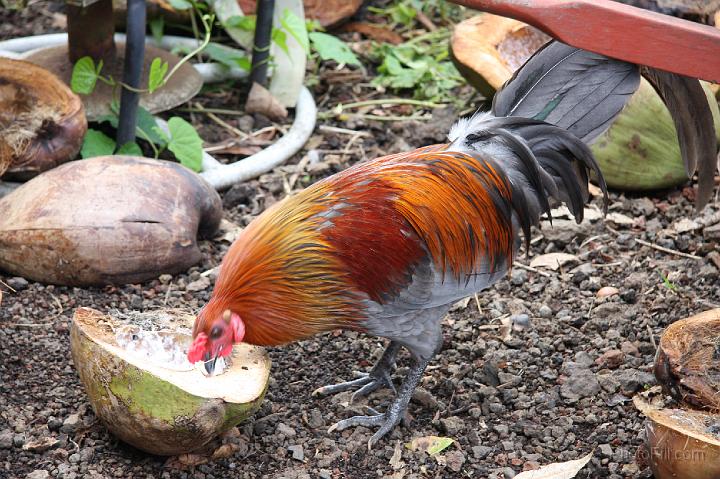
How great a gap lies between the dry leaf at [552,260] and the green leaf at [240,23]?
2.54 m

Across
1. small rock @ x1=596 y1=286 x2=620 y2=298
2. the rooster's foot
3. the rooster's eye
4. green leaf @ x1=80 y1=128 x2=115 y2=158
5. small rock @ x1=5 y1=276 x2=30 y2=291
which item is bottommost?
small rock @ x1=5 y1=276 x2=30 y2=291

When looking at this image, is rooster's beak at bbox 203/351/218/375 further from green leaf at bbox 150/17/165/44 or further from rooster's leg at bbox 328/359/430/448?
green leaf at bbox 150/17/165/44

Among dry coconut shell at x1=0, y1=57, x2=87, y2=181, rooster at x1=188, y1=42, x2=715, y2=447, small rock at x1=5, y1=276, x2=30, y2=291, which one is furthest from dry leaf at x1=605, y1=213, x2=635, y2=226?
small rock at x1=5, y1=276, x2=30, y2=291

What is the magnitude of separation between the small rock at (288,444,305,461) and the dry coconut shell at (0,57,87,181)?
2145 mm

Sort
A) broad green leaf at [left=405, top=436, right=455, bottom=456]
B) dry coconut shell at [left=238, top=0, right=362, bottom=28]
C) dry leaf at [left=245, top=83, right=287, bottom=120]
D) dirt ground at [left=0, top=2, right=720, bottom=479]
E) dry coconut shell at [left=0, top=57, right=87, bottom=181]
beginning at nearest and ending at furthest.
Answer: dirt ground at [left=0, top=2, right=720, bottom=479], broad green leaf at [left=405, top=436, right=455, bottom=456], dry coconut shell at [left=0, top=57, right=87, bottom=181], dry leaf at [left=245, top=83, right=287, bottom=120], dry coconut shell at [left=238, top=0, right=362, bottom=28]

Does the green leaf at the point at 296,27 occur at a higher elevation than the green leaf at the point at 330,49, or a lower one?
higher

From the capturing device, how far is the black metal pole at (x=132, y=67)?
4.70 metres

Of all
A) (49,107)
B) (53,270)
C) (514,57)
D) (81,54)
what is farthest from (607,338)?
(81,54)

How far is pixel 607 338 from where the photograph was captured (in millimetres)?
4148

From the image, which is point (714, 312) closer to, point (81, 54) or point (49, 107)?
point (49, 107)

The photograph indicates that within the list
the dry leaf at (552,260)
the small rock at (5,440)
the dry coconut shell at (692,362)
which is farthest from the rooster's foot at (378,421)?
the dry leaf at (552,260)

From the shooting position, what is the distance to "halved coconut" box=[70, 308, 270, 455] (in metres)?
3.08

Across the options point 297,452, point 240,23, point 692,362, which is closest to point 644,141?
point 692,362

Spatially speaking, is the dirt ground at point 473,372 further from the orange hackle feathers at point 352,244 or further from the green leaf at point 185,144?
the orange hackle feathers at point 352,244
